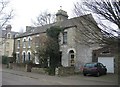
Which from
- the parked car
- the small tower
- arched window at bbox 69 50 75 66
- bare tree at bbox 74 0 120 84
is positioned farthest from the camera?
the small tower

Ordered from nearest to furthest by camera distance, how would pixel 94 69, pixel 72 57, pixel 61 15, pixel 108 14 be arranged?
pixel 108 14, pixel 94 69, pixel 72 57, pixel 61 15

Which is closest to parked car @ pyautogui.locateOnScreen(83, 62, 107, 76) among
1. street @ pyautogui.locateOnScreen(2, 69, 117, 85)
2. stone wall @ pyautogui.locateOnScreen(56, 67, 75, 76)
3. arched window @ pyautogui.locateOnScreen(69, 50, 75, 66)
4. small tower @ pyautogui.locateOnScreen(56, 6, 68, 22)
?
street @ pyautogui.locateOnScreen(2, 69, 117, 85)

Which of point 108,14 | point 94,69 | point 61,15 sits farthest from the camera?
point 61,15

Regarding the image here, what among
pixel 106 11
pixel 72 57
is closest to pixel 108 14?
pixel 106 11

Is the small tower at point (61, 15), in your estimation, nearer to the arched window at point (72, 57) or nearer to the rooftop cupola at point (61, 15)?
the rooftop cupola at point (61, 15)

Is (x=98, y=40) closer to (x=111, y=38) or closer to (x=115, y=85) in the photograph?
(x=111, y=38)

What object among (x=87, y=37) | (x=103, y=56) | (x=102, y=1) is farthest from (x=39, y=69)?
(x=102, y=1)

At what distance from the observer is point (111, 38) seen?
54.6ft

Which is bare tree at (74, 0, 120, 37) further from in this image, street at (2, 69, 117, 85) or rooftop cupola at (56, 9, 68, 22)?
rooftop cupola at (56, 9, 68, 22)

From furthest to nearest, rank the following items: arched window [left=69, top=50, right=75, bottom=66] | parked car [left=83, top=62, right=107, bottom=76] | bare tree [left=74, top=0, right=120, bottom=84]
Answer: arched window [left=69, top=50, right=75, bottom=66] < parked car [left=83, top=62, right=107, bottom=76] < bare tree [left=74, top=0, right=120, bottom=84]

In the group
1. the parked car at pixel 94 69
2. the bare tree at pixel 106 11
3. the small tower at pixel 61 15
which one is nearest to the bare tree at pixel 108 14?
the bare tree at pixel 106 11

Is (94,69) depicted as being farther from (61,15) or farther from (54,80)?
(61,15)

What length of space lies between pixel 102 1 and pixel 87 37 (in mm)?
2968

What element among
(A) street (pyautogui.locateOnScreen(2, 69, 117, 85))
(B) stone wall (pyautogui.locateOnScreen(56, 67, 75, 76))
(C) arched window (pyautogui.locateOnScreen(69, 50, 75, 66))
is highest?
(C) arched window (pyautogui.locateOnScreen(69, 50, 75, 66))
